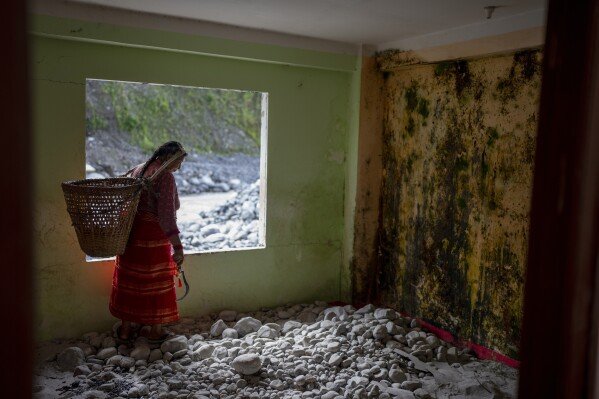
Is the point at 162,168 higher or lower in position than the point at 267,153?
lower

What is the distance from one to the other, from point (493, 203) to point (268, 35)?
2.35 metres

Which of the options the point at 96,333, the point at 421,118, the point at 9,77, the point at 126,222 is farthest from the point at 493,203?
the point at 9,77

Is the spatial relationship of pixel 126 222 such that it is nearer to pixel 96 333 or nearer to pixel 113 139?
pixel 96 333

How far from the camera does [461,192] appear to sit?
4191 mm

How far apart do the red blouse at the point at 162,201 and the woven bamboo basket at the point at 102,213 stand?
7.7 inches

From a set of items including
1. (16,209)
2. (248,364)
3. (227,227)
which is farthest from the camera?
(227,227)

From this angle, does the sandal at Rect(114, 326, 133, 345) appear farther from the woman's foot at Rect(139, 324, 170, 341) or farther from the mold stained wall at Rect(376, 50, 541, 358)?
the mold stained wall at Rect(376, 50, 541, 358)

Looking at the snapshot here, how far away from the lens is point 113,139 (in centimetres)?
1277

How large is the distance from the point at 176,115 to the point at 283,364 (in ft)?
35.1

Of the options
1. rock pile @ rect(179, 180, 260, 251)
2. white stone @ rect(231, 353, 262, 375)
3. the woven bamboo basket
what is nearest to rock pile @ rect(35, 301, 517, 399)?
white stone @ rect(231, 353, 262, 375)

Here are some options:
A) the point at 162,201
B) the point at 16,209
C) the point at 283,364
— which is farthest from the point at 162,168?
the point at 16,209

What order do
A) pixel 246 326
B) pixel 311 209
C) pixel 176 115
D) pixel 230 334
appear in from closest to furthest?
pixel 230 334 → pixel 246 326 → pixel 311 209 → pixel 176 115

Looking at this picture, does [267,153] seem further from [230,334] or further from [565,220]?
[565,220]

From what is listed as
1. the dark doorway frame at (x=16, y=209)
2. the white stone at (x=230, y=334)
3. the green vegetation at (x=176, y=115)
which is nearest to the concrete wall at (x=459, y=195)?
the white stone at (x=230, y=334)
